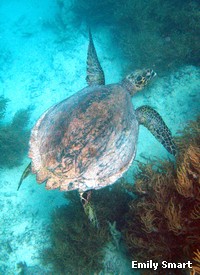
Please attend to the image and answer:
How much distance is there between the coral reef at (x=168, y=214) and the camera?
272cm

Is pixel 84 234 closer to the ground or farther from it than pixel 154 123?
closer to the ground

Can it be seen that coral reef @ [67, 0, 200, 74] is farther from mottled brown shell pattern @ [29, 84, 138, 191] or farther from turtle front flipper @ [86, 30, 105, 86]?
mottled brown shell pattern @ [29, 84, 138, 191]

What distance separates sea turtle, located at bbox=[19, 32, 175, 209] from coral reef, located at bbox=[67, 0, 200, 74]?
354 centimetres

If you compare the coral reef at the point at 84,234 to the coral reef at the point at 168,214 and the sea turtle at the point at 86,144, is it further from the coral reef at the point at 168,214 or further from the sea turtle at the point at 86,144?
the sea turtle at the point at 86,144

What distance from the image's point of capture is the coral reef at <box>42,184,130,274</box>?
357 cm

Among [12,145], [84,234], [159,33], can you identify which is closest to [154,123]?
[84,234]

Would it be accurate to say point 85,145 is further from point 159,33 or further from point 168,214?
point 159,33

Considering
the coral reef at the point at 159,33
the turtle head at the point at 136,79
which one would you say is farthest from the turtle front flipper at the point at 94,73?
the coral reef at the point at 159,33

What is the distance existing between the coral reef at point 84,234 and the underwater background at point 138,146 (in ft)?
0.06

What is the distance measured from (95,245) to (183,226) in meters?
1.68

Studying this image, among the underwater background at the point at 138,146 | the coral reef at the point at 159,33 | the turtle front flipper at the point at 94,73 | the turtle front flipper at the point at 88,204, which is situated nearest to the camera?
the underwater background at the point at 138,146

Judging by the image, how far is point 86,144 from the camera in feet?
9.28

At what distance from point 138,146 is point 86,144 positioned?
2838mm

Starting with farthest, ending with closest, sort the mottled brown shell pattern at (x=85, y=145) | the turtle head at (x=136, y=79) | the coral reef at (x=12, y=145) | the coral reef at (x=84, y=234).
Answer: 1. the coral reef at (x=12, y=145)
2. the turtle head at (x=136, y=79)
3. the coral reef at (x=84, y=234)
4. the mottled brown shell pattern at (x=85, y=145)
